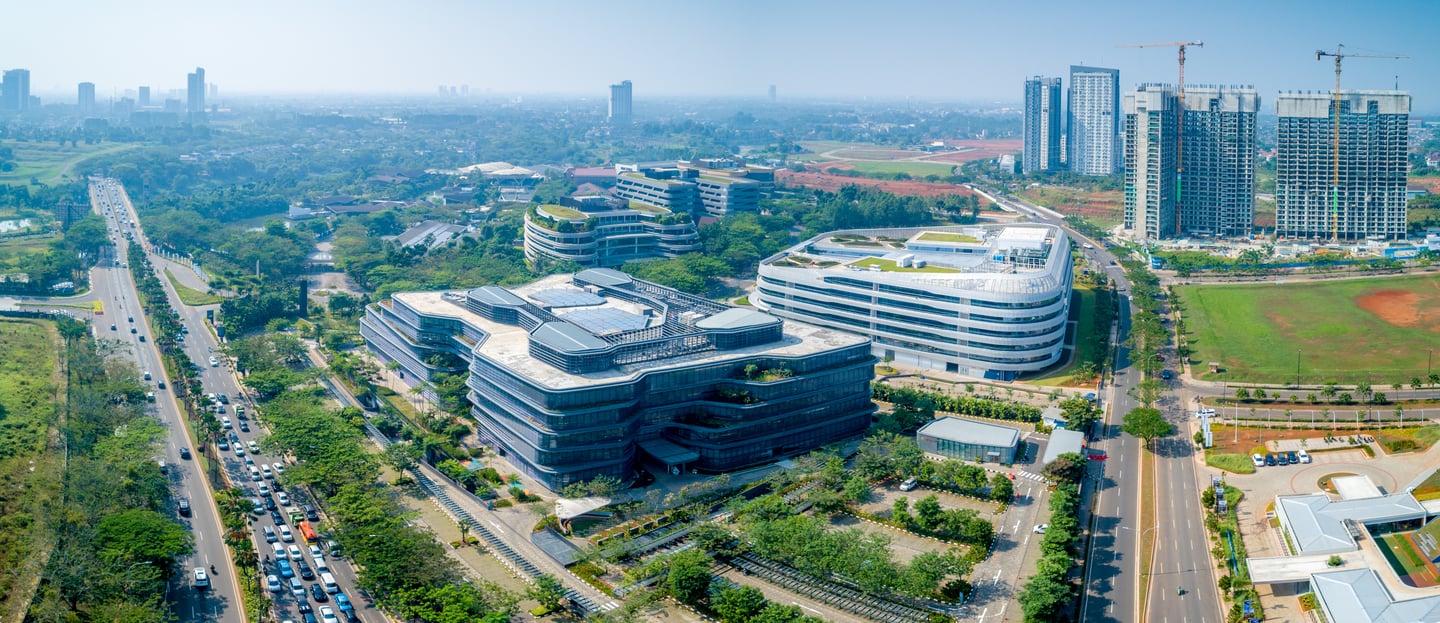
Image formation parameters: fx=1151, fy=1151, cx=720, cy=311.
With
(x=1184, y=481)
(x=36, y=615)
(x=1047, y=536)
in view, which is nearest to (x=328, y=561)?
(x=36, y=615)

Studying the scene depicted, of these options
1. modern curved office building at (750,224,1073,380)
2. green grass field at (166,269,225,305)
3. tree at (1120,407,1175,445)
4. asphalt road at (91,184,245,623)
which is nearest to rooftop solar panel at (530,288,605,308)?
modern curved office building at (750,224,1073,380)

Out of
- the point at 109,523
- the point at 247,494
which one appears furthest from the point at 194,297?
the point at 109,523

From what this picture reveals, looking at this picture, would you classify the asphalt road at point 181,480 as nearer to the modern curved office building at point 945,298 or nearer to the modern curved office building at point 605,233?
the modern curved office building at point 605,233

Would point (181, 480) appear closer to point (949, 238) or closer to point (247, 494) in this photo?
point (247, 494)

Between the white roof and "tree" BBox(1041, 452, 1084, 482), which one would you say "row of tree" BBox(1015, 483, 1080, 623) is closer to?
"tree" BBox(1041, 452, 1084, 482)

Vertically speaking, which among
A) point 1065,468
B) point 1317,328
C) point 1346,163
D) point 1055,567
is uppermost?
point 1346,163

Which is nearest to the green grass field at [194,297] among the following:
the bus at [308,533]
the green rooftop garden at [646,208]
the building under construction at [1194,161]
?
the green rooftop garden at [646,208]
